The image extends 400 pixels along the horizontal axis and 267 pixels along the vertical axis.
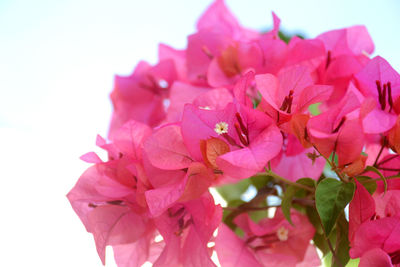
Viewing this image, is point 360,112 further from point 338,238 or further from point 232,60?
point 232,60

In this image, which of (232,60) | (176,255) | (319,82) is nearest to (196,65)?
(232,60)

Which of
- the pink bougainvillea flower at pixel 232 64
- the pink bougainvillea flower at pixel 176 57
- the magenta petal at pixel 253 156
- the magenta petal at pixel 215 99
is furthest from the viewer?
the pink bougainvillea flower at pixel 176 57

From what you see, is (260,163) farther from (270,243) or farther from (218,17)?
(218,17)

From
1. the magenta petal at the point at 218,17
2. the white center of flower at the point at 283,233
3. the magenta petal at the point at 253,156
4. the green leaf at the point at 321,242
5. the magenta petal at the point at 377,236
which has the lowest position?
the green leaf at the point at 321,242

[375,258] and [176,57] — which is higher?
[176,57]

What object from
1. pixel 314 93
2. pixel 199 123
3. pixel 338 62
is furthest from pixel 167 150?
pixel 338 62

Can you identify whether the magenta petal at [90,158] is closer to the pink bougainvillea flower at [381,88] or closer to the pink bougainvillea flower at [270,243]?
the pink bougainvillea flower at [270,243]

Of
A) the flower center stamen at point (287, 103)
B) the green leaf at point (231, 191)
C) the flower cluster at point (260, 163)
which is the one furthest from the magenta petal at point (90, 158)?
the green leaf at point (231, 191)

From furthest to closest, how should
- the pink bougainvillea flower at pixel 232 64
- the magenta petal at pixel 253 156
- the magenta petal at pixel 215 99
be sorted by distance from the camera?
the pink bougainvillea flower at pixel 232 64 < the magenta petal at pixel 215 99 < the magenta petal at pixel 253 156
